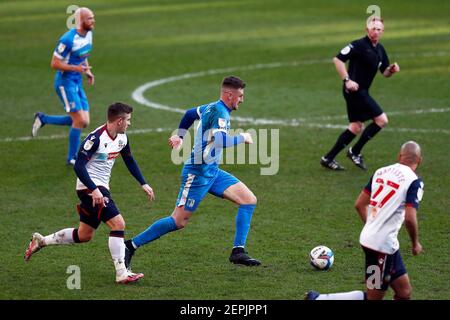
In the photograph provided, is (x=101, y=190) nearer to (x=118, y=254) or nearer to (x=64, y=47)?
(x=118, y=254)

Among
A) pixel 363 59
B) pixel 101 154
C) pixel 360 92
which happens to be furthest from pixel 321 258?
pixel 363 59

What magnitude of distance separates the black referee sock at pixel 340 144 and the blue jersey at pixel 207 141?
537cm

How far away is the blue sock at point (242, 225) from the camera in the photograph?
11.9m

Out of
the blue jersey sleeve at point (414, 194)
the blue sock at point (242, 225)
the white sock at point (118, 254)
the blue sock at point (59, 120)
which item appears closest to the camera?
the blue jersey sleeve at point (414, 194)

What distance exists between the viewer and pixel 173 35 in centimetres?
3216

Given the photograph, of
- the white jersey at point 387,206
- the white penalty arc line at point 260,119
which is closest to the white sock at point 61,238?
the white jersey at point 387,206

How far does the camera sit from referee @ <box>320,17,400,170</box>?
16.9 metres

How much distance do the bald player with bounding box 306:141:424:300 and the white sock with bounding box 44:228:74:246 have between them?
131 inches

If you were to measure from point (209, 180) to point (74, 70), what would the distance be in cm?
629

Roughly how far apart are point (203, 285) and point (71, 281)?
1504 millimetres

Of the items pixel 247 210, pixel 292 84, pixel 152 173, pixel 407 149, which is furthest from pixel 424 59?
pixel 407 149

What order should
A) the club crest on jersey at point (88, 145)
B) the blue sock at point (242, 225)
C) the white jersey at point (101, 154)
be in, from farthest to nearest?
the blue sock at point (242, 225) → the white jersey at point (101, 154) → the club crest on jersey at point (88, 145)

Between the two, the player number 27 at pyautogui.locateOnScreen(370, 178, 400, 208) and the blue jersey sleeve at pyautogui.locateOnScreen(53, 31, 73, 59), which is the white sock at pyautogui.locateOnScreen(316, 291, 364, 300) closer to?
the player number 27 at pyautogui.locateOnScreen(370, 178, 400, 208)

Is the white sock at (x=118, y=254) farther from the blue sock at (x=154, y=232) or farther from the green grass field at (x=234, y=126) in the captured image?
the blue sock at (x=154, y=232)
